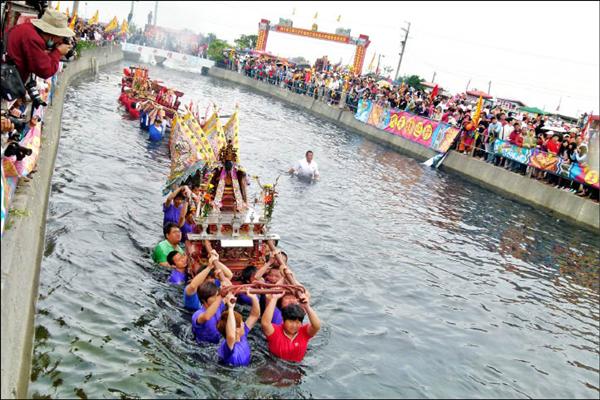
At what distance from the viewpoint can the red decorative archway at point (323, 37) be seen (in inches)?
2308

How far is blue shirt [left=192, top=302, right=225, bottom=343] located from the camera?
8.59 metres

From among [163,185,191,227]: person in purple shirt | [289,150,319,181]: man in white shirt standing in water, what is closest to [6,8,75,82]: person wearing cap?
[163,185,191,227]: person in purple shirt

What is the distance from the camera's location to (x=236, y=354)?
823 centimetres

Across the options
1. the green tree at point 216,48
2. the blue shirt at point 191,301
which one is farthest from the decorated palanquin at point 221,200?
the green tree at point 216,48

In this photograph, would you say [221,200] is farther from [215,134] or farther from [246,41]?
[246,41]

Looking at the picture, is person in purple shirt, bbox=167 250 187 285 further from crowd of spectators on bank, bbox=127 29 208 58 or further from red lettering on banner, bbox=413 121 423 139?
crowd of spectators on bank, bbox=127 29 208 58

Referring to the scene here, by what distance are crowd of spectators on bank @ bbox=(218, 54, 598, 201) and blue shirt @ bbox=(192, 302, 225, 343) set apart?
57.0ft

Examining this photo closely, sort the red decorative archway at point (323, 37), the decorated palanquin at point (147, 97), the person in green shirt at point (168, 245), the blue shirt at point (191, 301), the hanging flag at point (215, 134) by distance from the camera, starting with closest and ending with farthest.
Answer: the blue shirt at point (191, 301)
the person in green shirt at point (168, 245)
the hanging flag at point (215, 134)
the decorated palanquin at point (147, 97)
the red decorative archway at point (323, 37)

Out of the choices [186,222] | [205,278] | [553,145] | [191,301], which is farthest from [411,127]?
[205,278]

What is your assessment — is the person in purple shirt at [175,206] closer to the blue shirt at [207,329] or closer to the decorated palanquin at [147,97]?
the blue shirt at [207,329]

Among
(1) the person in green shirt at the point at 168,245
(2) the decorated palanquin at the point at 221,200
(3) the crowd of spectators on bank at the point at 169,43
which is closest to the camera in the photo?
(2) the decorated palanquin at the point at 221,200

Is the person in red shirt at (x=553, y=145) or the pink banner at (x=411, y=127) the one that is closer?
the person in red shirt at (x=553, y=145)

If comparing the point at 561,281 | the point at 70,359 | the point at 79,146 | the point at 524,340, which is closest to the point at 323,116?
the point at 79,146

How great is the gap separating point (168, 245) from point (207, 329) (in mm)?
3186
